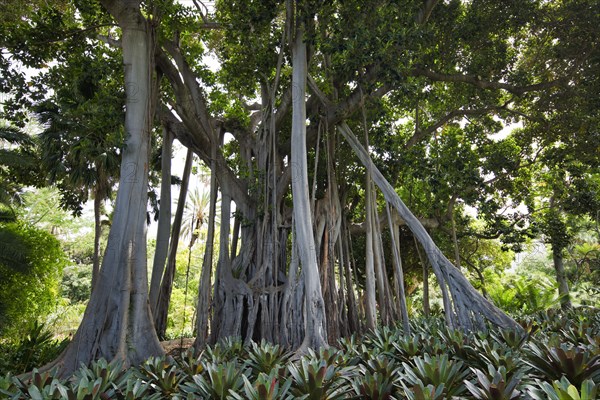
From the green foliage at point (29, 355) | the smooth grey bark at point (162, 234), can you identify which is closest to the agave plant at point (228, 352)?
the smooth grey bark at point (162, 234)

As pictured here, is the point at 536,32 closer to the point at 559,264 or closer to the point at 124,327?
the point at 559,264

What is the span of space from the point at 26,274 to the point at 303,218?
602 centimetres

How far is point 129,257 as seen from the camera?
426 cm

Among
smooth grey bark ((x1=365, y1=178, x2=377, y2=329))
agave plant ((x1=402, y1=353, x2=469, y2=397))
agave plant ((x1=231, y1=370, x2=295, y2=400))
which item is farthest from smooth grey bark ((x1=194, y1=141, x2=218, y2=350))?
agave plant ((x1=402, y1=353, x2=469, y2=397))

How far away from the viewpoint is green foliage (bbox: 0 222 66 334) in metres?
7.00

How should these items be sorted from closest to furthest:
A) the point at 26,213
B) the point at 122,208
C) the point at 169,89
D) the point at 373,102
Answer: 1. the point at 122,208
2. the point at 373,102
3. the point at 169,89
4. the point at 26,213

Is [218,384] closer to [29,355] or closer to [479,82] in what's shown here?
[29,355]

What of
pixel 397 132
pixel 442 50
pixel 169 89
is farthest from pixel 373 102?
pixel 169 89

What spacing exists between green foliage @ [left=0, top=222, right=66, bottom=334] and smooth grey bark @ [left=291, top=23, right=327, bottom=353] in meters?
5.41

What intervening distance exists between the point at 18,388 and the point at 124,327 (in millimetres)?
1724

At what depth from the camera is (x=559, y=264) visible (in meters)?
8.84

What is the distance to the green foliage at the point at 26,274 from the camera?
23.0 ft

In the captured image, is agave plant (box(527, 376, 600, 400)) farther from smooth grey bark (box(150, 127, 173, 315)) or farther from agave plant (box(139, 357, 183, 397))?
smooth grey bark (box(150, 127, 173, 315))

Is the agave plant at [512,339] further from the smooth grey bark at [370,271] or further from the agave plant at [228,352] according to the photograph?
the agave plant at [228,352]
